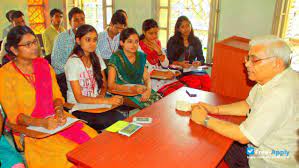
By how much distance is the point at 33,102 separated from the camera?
2166mm

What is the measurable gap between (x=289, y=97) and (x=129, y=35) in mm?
1905

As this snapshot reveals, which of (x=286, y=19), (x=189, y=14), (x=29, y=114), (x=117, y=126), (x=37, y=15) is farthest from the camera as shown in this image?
(x=37, y=15)

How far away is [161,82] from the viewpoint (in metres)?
3.49

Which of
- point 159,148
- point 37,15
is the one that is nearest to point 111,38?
point 159,148

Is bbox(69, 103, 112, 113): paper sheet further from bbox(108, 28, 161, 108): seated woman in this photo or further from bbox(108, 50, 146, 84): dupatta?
bbox(108, 50, 146, 84): dupatta

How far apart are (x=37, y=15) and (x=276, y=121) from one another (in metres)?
6.60

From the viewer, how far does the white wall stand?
13.6 ft

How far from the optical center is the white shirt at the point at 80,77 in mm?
2525

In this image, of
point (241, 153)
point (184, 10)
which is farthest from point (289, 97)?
point (184, 10)

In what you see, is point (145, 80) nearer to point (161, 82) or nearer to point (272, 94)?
point (161, 82)

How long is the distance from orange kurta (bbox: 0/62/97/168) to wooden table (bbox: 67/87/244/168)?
1.51 ft

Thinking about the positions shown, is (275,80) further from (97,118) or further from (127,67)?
(127,67)

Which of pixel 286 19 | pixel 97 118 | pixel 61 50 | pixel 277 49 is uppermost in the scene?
pixel 286 19

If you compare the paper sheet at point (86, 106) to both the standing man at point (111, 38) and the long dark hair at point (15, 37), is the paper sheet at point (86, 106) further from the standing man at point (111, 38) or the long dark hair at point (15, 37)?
the standing man at point (111, 38)
